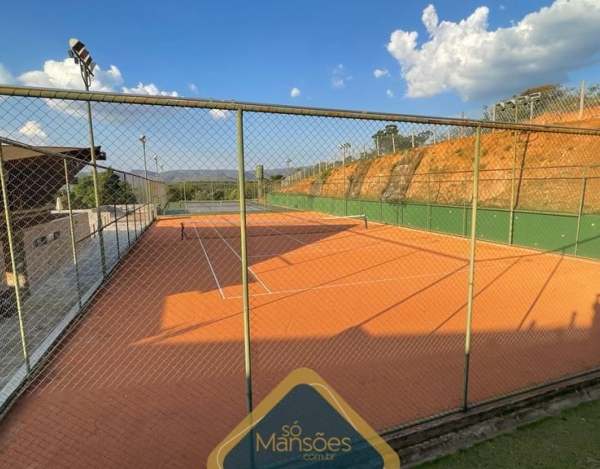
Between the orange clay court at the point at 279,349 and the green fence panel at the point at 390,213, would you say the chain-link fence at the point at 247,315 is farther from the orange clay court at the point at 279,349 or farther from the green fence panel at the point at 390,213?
the green fence panel at the point at 390,213

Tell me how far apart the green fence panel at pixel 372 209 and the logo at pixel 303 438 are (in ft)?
67.5

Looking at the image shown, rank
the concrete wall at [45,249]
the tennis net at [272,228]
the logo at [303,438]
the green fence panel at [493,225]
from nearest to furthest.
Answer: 1. the logo at [303,438]
2. the concrete wall at [45,249]
3. the green fence panel at [493,225]
4. the tennis net at [272,228]

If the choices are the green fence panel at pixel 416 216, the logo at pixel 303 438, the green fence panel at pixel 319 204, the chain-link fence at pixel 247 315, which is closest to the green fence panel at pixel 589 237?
the chain-link fence at pixel 247 315

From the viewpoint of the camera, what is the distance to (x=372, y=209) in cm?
2492

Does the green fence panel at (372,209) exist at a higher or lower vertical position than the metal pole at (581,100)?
lower

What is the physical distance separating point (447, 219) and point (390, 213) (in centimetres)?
518

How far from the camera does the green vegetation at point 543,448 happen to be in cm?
311

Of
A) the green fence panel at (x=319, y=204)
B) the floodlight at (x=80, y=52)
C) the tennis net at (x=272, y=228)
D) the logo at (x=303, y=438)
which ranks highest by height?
the floodlight at (x=80, y=52)

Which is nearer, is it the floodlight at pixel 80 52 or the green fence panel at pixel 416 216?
the floodlight at pixel 80 52

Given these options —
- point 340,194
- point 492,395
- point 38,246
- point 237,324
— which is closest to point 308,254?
point 237,324

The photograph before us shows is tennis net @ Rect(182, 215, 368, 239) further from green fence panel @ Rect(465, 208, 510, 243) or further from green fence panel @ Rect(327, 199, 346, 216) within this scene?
green fence panel @ Rect(465, 208, 510, 243)

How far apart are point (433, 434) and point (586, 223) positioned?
458 inches

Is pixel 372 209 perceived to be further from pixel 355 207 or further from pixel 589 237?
pixel 589 237

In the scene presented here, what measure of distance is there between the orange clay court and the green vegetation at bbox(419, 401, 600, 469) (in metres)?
0.60
